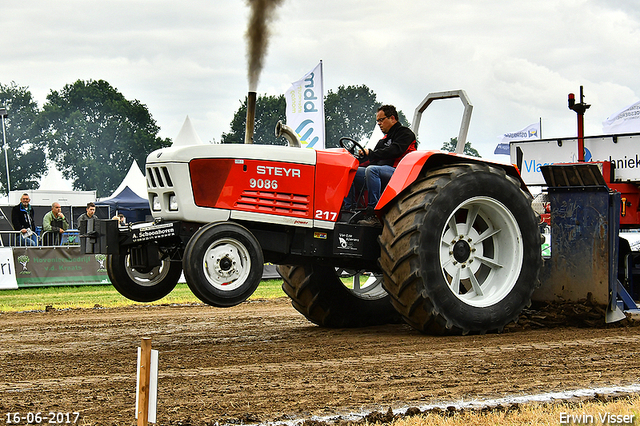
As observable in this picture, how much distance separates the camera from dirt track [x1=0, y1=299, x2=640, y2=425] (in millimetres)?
4102

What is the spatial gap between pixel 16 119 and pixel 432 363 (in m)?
79.8

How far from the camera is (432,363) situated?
523 centimetres

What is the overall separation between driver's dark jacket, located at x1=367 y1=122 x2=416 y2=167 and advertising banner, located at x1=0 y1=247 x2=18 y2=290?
1078cm

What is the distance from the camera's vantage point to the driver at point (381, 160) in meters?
6.80

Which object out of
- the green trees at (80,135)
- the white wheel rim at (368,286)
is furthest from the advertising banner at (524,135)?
the green trees at (80,135)

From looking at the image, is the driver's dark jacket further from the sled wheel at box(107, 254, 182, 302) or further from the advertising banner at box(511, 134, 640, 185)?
the advertising banner at box(511, 134, 640, 185)

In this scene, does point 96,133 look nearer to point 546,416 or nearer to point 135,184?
point 135,184

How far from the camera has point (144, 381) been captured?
322 centimetres

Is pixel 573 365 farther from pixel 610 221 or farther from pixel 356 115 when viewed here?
pixel 356 115

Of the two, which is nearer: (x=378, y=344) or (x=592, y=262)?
(x=378, y=344)

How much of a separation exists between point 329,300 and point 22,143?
244ft

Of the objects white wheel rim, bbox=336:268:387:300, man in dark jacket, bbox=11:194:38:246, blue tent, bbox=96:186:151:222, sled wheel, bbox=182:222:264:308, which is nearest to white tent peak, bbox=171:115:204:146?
blue tent, bbox=96:186:151:222

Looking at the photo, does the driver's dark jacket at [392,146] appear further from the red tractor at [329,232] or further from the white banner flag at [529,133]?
the white banner flag at [529,133]

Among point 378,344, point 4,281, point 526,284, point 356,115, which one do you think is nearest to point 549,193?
point 526,284
